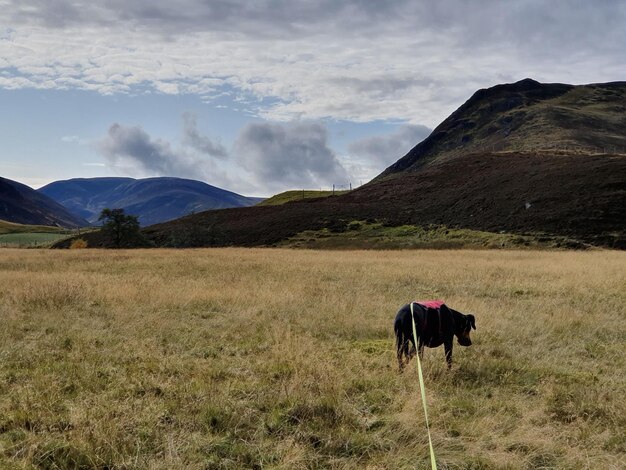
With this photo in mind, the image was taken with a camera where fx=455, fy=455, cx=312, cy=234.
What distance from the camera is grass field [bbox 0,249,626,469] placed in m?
4.38

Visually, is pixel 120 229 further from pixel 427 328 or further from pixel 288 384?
pixel 427 328

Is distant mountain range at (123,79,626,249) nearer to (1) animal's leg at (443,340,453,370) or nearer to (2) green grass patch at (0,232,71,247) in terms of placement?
(2) green grass patch at (0,232,71,247)

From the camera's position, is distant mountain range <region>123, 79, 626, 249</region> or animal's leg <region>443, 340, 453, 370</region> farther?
distant mountain range <region>123, 79, 626, 249</region>

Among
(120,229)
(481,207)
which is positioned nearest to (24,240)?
(120,229)

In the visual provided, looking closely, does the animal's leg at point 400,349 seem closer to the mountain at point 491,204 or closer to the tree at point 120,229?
the mountain at point 491,204

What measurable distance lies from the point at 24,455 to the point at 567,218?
158 feet

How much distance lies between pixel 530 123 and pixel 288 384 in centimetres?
12199

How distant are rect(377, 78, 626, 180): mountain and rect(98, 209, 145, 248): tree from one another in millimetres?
66982

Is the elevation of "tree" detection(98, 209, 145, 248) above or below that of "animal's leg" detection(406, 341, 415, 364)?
above

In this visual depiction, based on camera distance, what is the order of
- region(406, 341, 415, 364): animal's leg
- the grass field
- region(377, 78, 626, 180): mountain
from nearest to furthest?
the grass field
region(406, 341, 415, 364): animal's leg
region(377, 78, 626, 180): mountain

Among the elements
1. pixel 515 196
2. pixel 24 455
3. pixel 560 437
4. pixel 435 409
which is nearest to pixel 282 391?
pixel 435 409

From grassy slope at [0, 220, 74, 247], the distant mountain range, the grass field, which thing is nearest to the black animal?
the grass field

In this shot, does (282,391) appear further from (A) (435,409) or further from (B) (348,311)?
(B) (348,311)

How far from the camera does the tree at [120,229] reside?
54.4 metres
